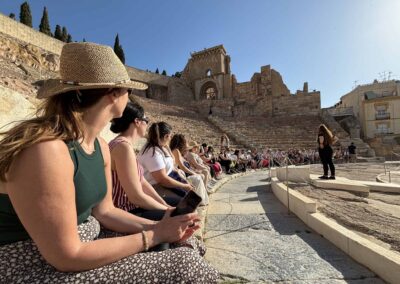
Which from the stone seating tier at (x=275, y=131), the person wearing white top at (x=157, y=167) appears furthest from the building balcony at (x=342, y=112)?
the person wearing white top at (x=157, y=167)

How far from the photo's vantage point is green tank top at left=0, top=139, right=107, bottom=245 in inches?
43.1

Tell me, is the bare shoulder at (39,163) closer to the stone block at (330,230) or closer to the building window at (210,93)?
the stone block at (330,230)

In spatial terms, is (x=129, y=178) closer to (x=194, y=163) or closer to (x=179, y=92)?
(x=194, y=163)

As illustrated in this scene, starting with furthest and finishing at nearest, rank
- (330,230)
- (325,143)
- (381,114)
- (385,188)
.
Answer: (381,114) < (325,143) < (385,188) < (330,230)

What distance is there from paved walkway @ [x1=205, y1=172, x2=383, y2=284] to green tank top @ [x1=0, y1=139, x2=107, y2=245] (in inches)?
48.4

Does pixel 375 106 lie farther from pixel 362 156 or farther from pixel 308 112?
pixel 362 156

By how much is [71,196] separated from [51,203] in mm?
76

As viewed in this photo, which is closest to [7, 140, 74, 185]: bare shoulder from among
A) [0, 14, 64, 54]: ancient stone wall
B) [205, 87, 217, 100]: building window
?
[0, 14, 64, 54]: ancient stone wall

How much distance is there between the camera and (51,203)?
1.01m

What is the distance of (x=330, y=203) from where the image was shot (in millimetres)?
4156

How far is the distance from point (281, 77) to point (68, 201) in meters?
39.0

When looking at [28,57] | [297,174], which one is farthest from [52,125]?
[28,57]

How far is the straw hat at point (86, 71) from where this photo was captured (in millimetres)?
1295

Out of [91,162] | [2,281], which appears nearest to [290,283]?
[91,162]
